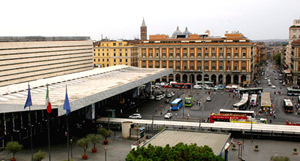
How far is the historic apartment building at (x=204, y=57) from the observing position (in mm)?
81062

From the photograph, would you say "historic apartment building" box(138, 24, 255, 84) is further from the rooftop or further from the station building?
the station building

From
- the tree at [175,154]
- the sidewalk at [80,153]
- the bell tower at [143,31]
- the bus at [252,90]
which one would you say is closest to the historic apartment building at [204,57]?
the bus at [252,90]

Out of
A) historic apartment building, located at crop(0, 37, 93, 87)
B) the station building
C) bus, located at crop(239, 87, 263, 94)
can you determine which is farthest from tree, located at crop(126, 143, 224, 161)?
bus, located at crop(239, 87, 263, 94)

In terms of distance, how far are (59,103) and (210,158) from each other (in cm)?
1650

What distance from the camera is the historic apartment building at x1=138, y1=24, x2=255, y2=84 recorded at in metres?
81.1

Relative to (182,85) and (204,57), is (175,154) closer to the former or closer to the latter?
(182,85)

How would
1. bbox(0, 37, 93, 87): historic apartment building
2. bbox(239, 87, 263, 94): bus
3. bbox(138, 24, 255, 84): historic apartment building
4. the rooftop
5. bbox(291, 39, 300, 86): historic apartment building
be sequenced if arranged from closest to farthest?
bbox(0, 37, 93, 87): historic apartment building → the rooftop → bbox(239, 87, 263, 94): bus → bbox(291, 39, 300, 86): historic apartment building → bbox(138, 24, 255, 84): historic apartment building

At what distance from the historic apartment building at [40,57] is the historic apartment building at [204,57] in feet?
53.8

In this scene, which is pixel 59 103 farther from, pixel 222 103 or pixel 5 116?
pixel 222 103

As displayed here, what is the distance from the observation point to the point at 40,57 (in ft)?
217

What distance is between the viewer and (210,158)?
21.7 metres

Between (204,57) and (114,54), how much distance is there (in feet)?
92.6

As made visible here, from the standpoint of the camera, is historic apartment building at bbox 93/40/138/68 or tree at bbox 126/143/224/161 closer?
tree at bbox 126/143/224/161

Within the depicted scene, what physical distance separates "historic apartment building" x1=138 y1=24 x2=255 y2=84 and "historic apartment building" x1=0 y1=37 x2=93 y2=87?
16.4 m
